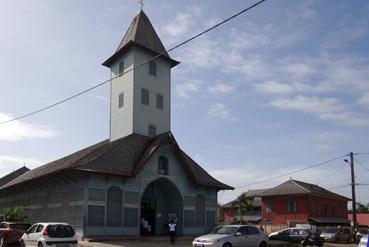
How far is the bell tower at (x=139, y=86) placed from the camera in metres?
38.4

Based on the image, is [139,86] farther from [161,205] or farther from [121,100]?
[161,205]

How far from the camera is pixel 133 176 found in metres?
32.6

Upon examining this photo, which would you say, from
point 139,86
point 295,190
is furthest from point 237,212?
point 139,86

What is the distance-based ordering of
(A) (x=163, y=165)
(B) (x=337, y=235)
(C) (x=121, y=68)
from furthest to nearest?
(B) (x=337, y=235), (C) (x=121, y=68), (A) (x=163, y=165)

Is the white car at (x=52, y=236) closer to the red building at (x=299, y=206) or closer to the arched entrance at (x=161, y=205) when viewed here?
the arched entrance at (x=161, y=205)

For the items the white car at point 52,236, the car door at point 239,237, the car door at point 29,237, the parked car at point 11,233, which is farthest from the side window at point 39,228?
the car door at point 239,237

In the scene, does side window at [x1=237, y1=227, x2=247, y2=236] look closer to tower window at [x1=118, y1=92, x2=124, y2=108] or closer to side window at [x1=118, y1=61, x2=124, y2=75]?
tower window at [x1=118, y1=92, x2=124, y2=108]

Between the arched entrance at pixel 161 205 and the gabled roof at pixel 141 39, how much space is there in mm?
10986

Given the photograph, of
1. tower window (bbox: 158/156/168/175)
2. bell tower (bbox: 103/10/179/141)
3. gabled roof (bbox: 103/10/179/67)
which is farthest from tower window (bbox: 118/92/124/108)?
tower window (bbox: 158/156/168/175)

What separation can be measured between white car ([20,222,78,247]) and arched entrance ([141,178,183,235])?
47.2 ft

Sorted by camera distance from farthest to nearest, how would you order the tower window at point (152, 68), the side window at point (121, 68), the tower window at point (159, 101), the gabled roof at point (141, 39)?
the side window at point (121, 68), the tower window at point (152, 68), the tower window at point (159, 101), the gabled roof at point (141, 39)

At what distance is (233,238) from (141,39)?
21370 mm

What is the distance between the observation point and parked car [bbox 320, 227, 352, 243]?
145 ft

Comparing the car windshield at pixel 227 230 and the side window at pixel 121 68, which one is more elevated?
the side window at pixel 121 68
